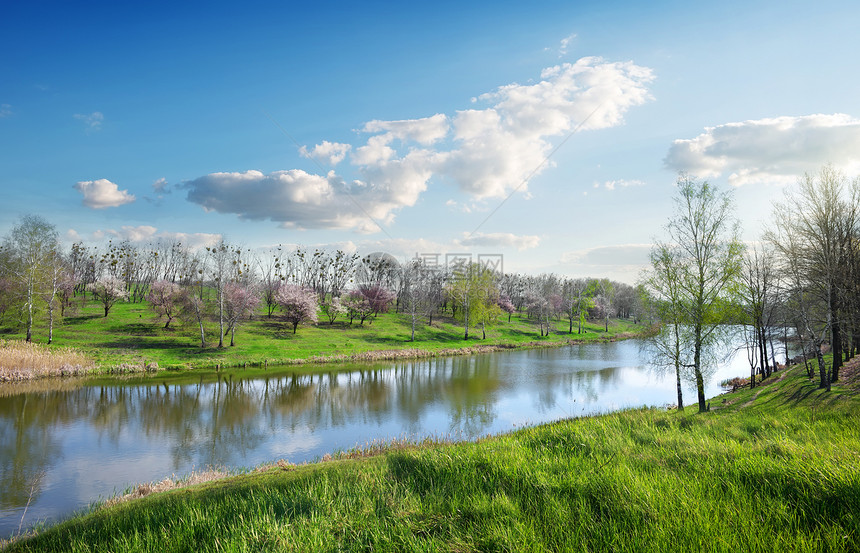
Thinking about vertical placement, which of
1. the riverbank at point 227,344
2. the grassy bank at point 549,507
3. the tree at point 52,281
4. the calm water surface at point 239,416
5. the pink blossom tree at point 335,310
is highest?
the tree at point 52,281

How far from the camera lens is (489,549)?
12.9ft

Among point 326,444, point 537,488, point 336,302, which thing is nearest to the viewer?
point 537,488

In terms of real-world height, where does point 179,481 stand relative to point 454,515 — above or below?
below

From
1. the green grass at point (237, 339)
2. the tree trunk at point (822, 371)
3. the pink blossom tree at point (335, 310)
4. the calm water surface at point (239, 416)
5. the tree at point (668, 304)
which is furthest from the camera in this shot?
the pink blossom tree at point (335, 310)

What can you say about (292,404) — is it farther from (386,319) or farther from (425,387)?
(386,319)

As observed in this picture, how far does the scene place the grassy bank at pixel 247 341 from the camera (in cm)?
3350

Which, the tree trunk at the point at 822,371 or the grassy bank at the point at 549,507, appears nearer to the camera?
the grassy bank at the point at 549,507

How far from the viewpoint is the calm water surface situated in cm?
1278

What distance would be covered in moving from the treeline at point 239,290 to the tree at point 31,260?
0.30ft

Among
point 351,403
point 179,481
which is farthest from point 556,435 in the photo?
point 351,403

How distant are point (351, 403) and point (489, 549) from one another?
2008 cm

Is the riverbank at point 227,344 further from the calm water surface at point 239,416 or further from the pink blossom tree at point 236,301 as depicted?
the calm water surface at point 239,416

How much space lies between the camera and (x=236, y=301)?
40438mm

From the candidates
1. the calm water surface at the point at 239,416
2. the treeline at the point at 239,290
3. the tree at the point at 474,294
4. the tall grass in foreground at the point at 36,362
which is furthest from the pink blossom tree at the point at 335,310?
the tall grass in foreground at the point at 36,362
